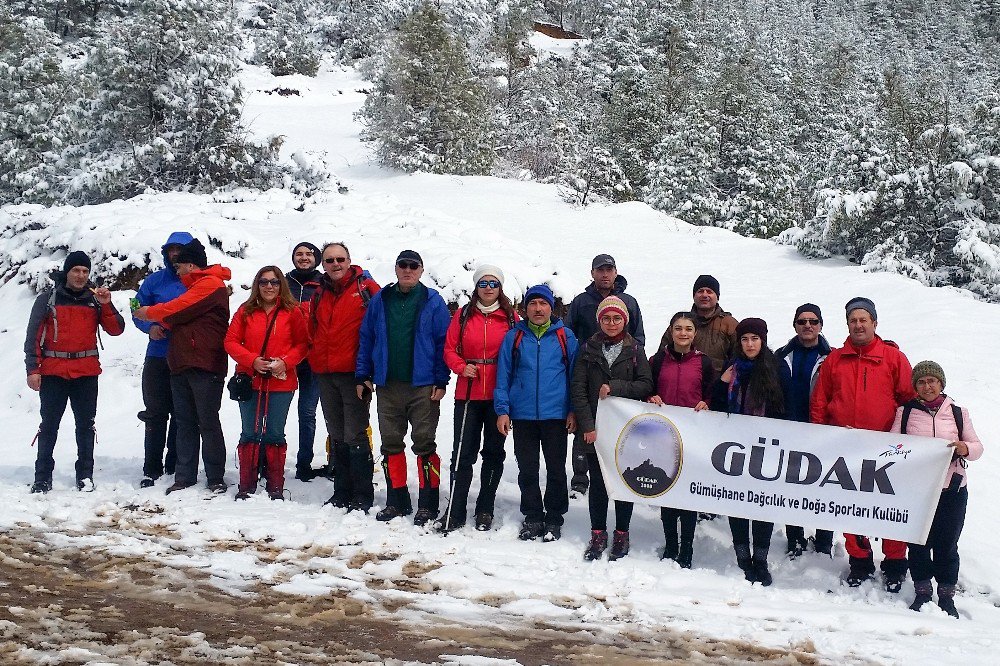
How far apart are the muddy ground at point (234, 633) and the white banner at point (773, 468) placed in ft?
5.21

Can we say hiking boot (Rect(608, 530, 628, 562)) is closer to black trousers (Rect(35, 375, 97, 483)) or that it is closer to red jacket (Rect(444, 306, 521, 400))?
red jacket (Rect(444, 306, 521, 400))

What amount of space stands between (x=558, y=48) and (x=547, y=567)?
58.4 m

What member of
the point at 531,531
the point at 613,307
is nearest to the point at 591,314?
the point at 613,307

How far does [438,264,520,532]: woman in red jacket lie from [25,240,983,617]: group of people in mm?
15

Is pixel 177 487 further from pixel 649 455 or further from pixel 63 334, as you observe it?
pixel 649 455

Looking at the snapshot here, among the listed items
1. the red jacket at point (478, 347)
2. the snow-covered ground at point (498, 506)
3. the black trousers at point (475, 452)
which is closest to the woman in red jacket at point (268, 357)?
the snow-covered ground at point (498, 506)

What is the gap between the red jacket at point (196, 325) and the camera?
21.7ft

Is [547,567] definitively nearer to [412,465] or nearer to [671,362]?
[671,362]

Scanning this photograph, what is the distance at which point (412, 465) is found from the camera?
315 inches

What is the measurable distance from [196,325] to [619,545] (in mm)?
3911

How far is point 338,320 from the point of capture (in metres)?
6.53

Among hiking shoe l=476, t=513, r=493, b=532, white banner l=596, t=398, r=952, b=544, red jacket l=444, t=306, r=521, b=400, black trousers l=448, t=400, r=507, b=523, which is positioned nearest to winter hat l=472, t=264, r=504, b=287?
red jacket l=444, t=306, r=521, b=400

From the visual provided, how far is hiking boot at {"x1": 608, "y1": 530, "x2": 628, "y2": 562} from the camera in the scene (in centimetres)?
583

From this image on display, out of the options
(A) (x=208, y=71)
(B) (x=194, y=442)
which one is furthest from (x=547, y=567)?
(A) (x=208, y=71)
